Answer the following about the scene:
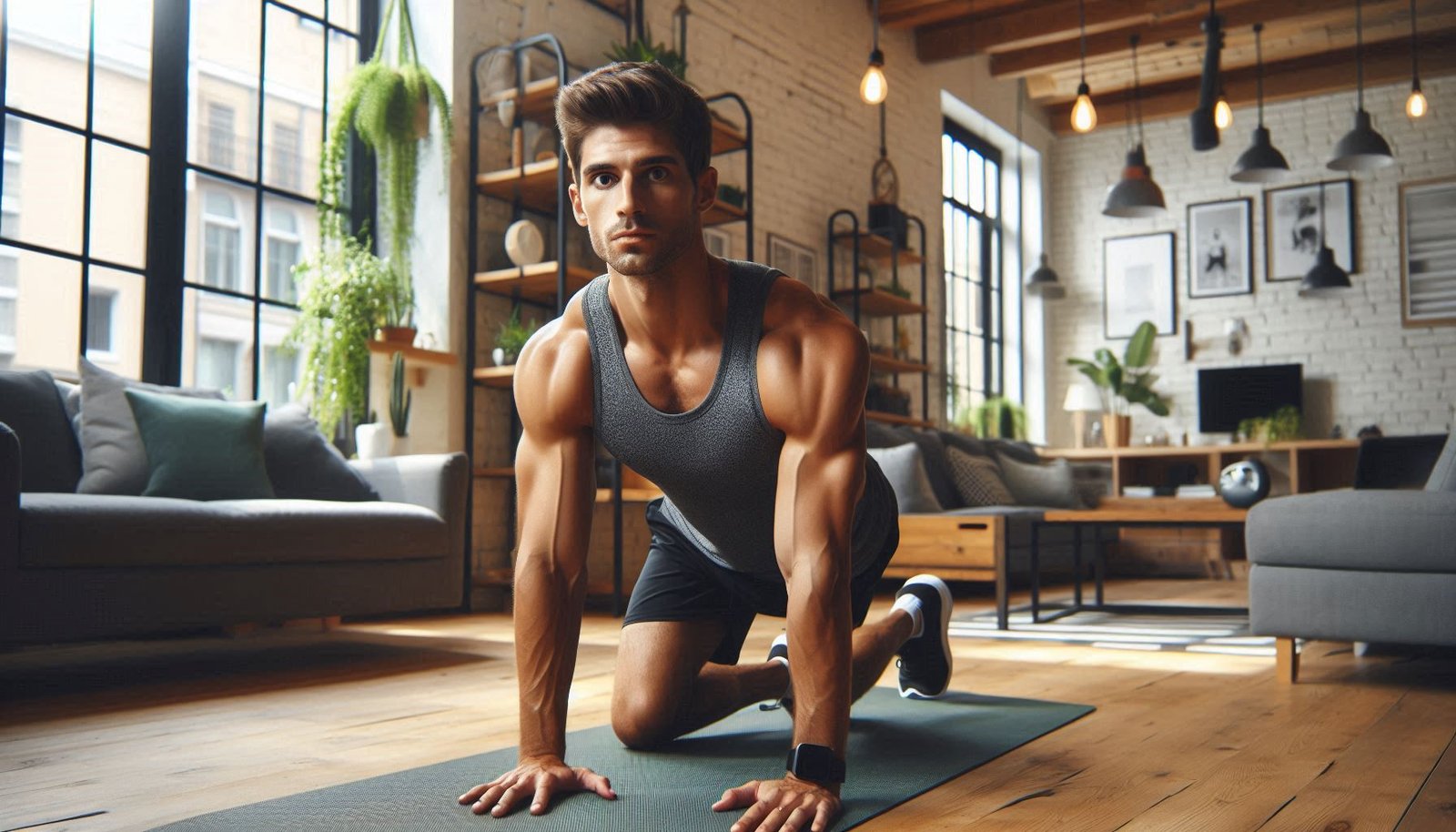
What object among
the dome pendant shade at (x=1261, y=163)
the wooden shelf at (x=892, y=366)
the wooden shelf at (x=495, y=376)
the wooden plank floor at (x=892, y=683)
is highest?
the dome pendant shade at (x=1261, y=163)

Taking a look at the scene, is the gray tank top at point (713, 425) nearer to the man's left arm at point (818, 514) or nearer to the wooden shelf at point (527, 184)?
the man's left arm at point (818, 514)

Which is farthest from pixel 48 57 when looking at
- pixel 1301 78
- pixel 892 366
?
pixel 1301 78

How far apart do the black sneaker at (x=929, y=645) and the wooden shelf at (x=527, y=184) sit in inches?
104

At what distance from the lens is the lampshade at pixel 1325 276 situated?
802cm

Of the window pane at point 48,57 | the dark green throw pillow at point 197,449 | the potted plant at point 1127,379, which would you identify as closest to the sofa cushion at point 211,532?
Result: the dark green throw pillow at point 197,449

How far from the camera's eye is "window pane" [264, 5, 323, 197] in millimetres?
4453

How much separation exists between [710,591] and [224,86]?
127 inches

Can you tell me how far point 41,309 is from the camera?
3.73 m

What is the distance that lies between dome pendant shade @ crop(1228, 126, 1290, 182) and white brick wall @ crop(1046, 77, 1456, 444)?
303 centimetres

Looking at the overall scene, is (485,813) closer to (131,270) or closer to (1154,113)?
(131,270)

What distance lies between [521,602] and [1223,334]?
8458 millimetres

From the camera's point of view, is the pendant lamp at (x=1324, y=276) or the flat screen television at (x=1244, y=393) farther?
the flat screen television at (x=1244, y=393)

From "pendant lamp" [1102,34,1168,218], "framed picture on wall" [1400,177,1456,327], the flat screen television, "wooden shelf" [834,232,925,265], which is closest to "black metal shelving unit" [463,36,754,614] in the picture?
"wooden shelf" [834,232,925,265]

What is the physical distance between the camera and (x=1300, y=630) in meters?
2.79
